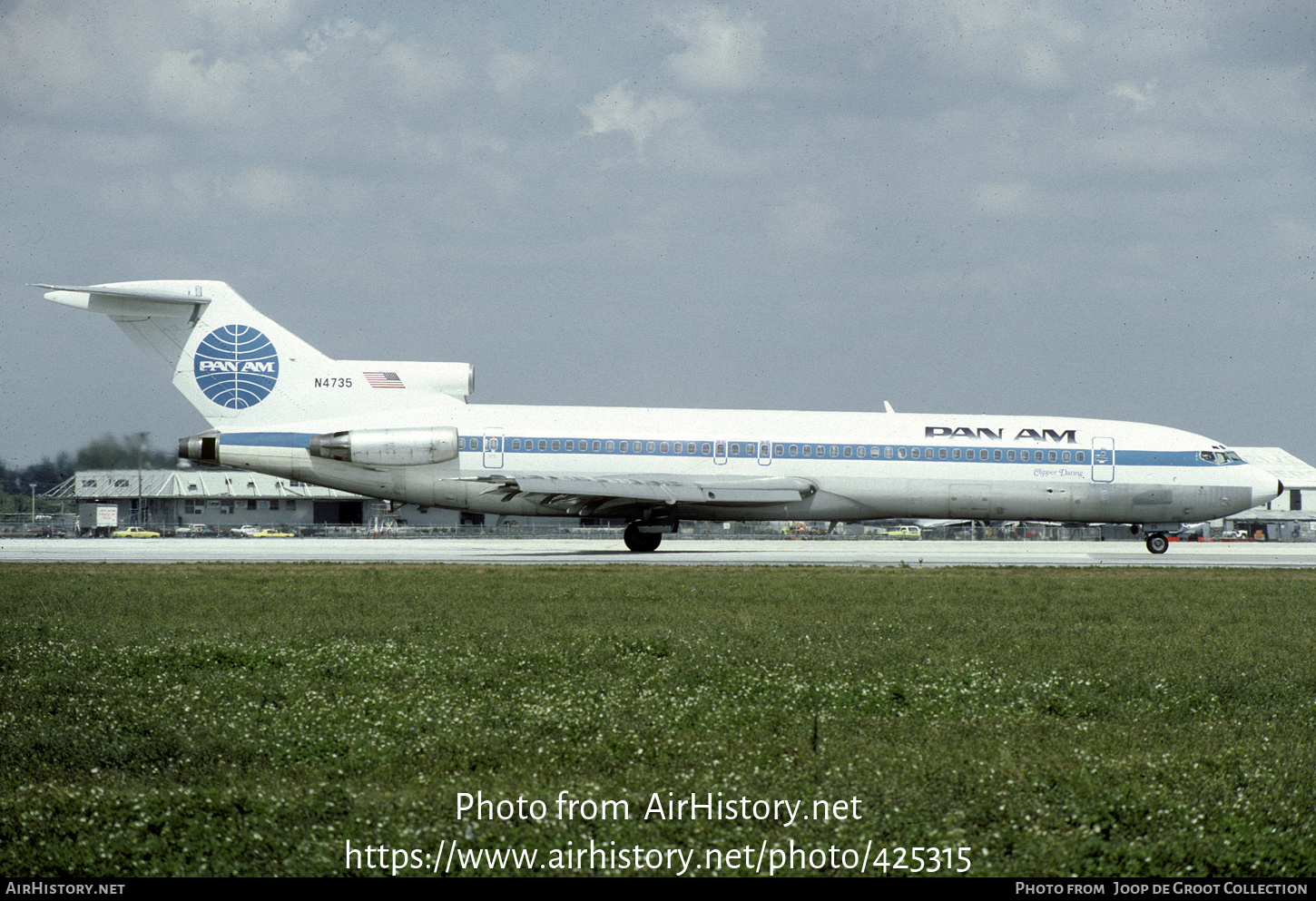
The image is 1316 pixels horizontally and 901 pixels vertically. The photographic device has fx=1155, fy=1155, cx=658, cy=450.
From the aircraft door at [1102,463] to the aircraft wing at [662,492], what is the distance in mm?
8253

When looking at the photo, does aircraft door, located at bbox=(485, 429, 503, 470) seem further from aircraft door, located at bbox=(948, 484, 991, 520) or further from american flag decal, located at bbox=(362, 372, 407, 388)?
aircraft door, located at bbox=(948, 484, 991, 520)

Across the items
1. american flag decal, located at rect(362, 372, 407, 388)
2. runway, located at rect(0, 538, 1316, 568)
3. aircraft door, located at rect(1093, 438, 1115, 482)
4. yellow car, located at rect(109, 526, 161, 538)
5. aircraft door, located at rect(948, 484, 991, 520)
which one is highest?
american flag decal, located at rect(362, 372, 407, 388)

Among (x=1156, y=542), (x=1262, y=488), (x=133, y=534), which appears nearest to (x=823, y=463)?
(x=1156, y=542)

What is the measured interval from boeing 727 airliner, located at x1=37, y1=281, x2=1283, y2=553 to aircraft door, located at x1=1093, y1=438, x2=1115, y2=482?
5cm

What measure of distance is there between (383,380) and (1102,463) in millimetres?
20759

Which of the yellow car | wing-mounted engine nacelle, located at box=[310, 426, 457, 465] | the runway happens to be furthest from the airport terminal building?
wing-mounted engine nacelle, located at box=[310, 426, 457, 465]

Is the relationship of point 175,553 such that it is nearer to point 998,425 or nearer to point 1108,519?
point 998,425

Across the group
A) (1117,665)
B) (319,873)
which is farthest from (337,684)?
(1117,665)

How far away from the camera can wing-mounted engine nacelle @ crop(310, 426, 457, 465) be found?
31.5 m

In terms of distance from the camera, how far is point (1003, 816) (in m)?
6.26

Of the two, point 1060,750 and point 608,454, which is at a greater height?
point 608,454

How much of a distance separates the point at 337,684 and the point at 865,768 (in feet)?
15.9

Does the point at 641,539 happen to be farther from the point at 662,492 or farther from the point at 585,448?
the point at 585,448

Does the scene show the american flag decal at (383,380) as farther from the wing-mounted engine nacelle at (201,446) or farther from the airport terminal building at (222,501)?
the airport terminal building at (222,501)
